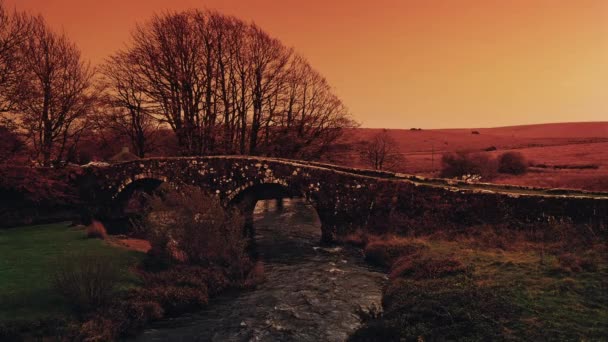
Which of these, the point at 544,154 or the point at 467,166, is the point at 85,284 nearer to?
the point at 467,166

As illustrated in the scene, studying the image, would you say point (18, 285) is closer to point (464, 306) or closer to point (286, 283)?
point (286, 283)

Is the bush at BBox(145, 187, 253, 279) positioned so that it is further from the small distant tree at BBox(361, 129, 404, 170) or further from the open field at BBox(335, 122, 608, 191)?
the small distant tree at BBox(361, 129, 404, 170)

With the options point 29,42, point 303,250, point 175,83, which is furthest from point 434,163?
point 29,42

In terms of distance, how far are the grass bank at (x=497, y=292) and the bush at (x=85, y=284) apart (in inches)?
312

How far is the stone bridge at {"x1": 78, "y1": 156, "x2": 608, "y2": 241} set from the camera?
20.3m

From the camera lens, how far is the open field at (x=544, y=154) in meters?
40.7

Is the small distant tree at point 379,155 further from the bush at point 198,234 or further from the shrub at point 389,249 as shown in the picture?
the bush at point 198,234

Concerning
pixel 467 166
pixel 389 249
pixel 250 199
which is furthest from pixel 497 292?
pixel 467 166

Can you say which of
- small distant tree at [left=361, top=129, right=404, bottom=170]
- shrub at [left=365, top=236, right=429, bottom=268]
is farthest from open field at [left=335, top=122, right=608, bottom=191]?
Result: shrub at [left=365, top=236, right=429, bottom=268]

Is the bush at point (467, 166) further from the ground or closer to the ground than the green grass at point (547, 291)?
further from the ground

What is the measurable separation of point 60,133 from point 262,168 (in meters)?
18.0

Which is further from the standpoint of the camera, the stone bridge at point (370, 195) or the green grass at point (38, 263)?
the stone bridge at point (370, 195)

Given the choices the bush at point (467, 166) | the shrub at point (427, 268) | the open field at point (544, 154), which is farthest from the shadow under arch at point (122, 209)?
the bush at point (467, 166)

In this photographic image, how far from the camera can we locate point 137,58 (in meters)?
37.2
